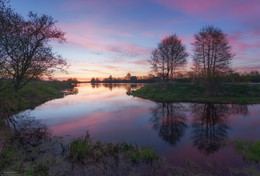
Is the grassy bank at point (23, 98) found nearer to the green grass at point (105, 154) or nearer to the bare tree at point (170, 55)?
the green grass at point (105, 154)

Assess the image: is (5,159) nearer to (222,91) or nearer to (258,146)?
(258,146)

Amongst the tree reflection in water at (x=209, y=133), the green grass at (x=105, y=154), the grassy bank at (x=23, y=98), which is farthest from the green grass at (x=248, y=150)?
the grassy bank at (x=23, y=98)

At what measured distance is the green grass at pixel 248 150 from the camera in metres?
7.17

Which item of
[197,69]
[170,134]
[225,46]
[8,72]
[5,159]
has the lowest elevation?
[170,134]

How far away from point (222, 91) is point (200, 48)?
1331 cm

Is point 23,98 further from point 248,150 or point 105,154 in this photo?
point 248,150

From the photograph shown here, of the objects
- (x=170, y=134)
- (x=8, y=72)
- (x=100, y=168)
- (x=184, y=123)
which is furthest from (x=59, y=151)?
(x=184, y=123)

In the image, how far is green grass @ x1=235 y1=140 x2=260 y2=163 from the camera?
717cm

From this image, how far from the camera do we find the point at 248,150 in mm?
7918

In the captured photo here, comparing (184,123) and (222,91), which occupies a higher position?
(222,91)

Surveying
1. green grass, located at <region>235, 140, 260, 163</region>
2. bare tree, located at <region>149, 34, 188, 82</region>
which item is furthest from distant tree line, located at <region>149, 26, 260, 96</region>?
green grass, located at <region>235, 140, 260, 163</region>

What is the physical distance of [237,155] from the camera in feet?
25.0

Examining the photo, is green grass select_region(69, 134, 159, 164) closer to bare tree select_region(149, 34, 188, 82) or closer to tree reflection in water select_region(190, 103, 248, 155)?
tree reflection in water select_region(190, 103, 248, 155)

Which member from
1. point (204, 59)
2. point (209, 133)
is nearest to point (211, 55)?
point (204, 59)
